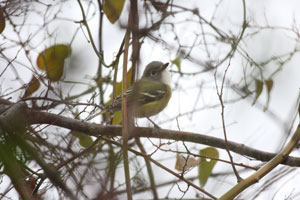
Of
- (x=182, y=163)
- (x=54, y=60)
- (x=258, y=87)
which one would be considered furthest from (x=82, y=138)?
(x=258, y=87)

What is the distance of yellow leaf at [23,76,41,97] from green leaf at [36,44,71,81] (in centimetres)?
12

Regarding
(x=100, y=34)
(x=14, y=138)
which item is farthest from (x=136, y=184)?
(x=100, y=34)

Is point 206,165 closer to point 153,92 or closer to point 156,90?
point 153,92

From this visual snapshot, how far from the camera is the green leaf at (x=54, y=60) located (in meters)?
2.81

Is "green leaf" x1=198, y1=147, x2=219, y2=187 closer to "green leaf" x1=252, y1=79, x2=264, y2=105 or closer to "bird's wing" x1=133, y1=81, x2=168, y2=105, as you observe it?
"green leaf" x1=252, y1=79, x2=264, y2=105

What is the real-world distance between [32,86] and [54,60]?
0.30 meters

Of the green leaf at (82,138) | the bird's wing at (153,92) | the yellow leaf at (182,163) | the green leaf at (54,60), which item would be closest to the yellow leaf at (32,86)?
the green leaf at (54,60)

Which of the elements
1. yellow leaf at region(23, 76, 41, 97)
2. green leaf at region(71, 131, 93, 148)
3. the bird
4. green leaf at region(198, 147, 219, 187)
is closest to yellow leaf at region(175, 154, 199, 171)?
green leaf at region(198, 147, 219, 187)

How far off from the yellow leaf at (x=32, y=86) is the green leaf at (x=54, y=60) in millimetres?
124

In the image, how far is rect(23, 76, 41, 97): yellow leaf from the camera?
121 inches

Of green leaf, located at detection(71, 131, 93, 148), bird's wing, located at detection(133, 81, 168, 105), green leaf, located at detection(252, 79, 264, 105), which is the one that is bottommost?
green leaf, located at detection(71, 131, 93, 148)

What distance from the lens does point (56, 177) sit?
141 centimetres

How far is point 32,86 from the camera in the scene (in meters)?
3.15

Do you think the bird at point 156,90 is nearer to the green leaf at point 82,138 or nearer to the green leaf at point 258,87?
the green leaf at point 82,138
